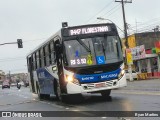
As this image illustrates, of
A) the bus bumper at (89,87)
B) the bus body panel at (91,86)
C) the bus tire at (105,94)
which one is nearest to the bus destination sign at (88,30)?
the bus body panel at (91,86)

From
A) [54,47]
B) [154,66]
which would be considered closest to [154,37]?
[154,66]

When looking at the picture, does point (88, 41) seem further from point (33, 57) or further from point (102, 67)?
point (33, 57)

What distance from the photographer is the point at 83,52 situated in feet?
66.9

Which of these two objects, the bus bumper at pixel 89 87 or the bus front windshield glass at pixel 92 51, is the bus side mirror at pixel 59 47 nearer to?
the bus front windshield glass at pixel 92 51

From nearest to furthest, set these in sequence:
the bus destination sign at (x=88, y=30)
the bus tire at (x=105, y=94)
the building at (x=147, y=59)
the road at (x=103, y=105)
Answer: the road at (x=103, y=105) < the bus destination sign at (x=88, y=30) < the bus tire at (x=105, y=94) < the building at (x=147, y=59)

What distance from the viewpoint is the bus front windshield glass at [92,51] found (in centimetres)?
2033

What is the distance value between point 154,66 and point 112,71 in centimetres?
4563

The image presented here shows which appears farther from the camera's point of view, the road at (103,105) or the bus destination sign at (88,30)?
the bus destination sign at (88,30)

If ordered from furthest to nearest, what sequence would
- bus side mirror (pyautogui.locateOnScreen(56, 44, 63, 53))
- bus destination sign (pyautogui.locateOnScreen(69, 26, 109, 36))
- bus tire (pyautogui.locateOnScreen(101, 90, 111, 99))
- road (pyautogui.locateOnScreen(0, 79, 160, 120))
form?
bus tire (pyautogui.locateOnScreen(101, 90, 111, 99)), bus destination sign (pyautogui.locateOnScreen(69, 26, 109, 36)), bus side mirror (pyautogui.locateOnScreen(56, 44, 63, 53)), road (pyautogui.locateOnScreen(0, 79, 160, 120))

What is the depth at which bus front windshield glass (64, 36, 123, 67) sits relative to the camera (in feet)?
66.7

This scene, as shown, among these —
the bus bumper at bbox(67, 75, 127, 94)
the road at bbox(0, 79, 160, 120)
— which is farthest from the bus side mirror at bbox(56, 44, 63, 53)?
the road at bbox(0, 79, 160, 120)

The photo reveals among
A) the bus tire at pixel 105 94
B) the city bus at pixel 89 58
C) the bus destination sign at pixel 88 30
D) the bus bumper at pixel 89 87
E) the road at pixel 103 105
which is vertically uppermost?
the bus destination sign at pixel 88 30

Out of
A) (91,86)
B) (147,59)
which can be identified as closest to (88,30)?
(91,86)

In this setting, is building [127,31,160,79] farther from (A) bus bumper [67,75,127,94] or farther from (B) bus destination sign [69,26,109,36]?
(A) bus bumper [67,75,127,94]
